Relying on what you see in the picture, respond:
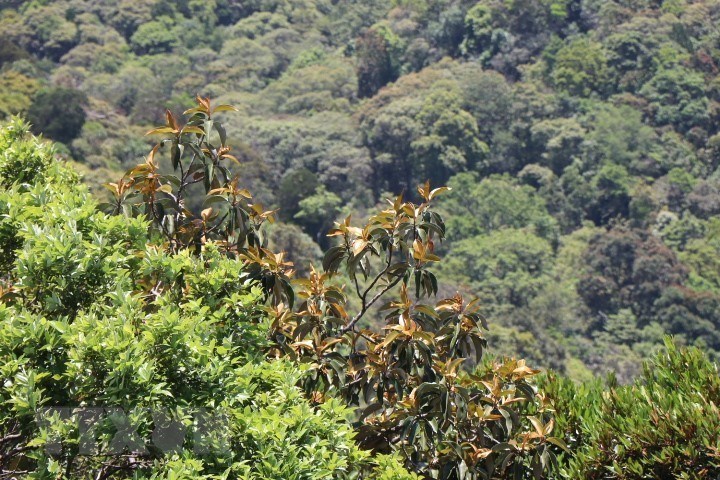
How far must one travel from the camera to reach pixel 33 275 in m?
4.11

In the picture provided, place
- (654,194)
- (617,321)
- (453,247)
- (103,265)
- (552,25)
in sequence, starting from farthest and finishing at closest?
(552,25) < (654,194) < (453,247) < (617,321) < (103,265)

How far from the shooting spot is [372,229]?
16.7 feet

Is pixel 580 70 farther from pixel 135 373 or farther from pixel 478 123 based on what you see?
pixel 135 373

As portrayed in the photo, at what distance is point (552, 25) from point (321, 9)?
19.2m

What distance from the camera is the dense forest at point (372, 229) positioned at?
406 cm

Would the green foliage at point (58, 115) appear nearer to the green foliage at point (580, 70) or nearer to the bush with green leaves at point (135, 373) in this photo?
the green foliage at point (580, 70)

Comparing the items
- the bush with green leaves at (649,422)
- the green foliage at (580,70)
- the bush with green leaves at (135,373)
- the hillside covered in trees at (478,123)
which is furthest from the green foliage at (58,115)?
the bush with green leaves at (135,373)

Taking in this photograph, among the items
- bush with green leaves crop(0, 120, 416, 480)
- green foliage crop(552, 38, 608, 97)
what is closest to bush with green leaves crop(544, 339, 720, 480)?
A: bush with green leaves crop(0, 120, 416, 480)

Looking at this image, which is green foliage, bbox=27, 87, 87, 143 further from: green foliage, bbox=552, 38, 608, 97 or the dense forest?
green foliage, bbox=552, 38, 608, 97

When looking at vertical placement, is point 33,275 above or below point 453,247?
above

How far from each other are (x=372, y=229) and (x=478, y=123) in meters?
54.0

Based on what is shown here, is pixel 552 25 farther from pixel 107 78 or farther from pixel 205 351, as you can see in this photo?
pixel 205 351

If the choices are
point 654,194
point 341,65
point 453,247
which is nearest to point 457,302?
point 453,247

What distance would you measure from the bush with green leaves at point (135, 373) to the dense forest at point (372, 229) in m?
0.01
